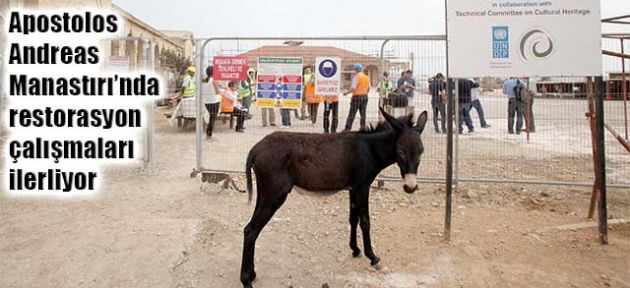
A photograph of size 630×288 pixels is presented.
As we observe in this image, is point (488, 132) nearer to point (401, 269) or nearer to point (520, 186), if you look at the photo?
point (520, 186)

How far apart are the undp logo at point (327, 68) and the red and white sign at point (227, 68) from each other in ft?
4.04

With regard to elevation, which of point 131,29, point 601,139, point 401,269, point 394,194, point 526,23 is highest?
point 131,29

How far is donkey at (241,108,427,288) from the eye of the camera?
3.93m

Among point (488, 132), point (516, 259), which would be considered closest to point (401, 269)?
point (516, 259)

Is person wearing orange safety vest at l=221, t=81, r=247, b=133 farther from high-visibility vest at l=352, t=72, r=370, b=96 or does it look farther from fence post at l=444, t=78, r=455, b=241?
fence post at l=444, t=78, r=455, b=241

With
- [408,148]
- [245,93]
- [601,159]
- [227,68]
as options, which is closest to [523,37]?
[601,159]

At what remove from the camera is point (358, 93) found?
340 inches

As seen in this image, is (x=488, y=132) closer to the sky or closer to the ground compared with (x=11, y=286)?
closer to the sky

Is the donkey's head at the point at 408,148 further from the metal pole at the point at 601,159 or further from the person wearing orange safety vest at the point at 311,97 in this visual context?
the person wearing orange safety vest at the point at 311,97

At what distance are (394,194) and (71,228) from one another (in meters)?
4.54

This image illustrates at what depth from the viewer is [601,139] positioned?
4883mm

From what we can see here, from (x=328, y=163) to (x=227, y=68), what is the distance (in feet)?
11.8

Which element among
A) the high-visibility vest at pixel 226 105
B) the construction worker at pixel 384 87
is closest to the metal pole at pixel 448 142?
the construction worker at pixel 384 87

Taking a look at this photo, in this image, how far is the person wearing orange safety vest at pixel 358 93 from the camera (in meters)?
8.25
